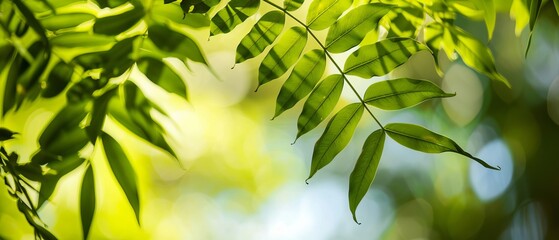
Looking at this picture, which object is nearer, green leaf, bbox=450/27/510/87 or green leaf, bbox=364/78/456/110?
green leaf, bbox=364/78/456/110

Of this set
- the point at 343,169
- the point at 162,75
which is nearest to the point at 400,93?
the point at 162,75

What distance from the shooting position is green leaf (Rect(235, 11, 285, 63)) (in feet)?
2.53

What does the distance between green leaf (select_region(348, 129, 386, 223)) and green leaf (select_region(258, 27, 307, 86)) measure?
13 centimetres

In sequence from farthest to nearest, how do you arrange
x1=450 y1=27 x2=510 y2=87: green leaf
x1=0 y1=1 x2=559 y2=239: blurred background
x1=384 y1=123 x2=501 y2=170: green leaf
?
1. x1=0 y1=1 x2=559 y2=239: blurred background
2. x1=450 y1=27 x2=510 y2=87: green leaf
3. x1=384 y1=123 x2=501 y2=170: green leaf

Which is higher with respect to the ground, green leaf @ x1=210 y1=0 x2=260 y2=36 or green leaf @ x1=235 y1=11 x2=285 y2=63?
green leaf @ x1=210 y1=0 x2=260 y2=36

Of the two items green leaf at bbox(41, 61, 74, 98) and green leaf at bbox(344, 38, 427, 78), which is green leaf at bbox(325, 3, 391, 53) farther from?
green leaf at bbox(41, 61, 74, 98)

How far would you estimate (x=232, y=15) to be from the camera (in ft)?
2.48

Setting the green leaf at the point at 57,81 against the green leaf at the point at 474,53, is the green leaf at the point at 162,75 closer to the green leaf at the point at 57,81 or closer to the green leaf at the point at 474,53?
the green leaf at the point at 57,81

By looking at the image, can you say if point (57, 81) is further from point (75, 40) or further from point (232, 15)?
point (232, 15)

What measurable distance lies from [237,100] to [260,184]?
0.81 meters

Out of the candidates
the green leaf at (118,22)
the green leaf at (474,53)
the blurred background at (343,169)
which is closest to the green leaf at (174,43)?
the green leaf at (118,22)

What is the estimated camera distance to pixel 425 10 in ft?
2.88

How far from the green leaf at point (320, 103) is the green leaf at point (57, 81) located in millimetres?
259

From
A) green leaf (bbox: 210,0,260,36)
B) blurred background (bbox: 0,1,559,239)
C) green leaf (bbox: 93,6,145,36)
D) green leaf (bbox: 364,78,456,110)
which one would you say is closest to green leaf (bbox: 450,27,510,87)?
green leaf (bbox: 364,78,456,110)
